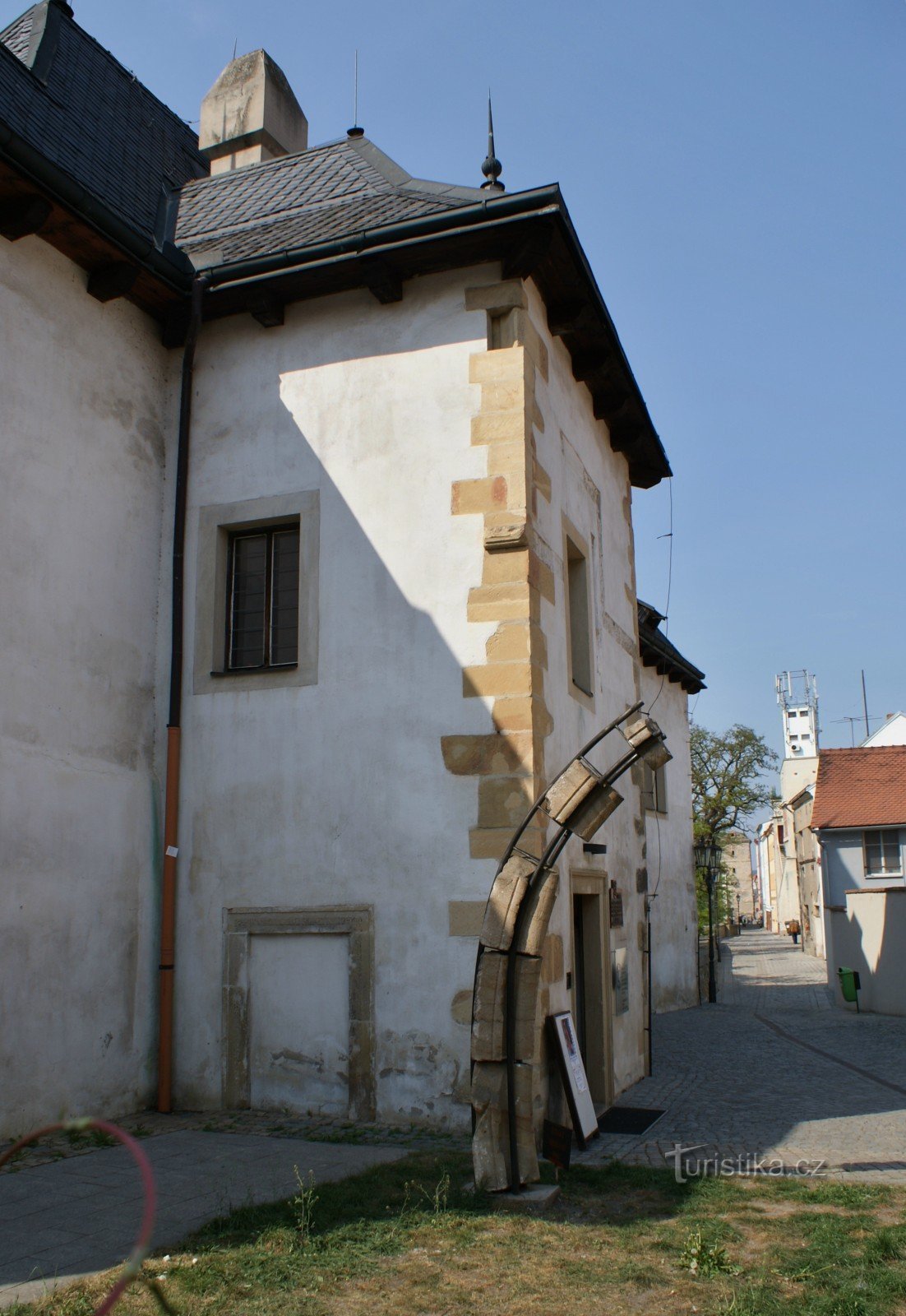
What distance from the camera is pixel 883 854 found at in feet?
90.6

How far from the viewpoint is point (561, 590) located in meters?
9.34

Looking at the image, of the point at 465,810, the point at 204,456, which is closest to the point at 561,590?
the point at 465,810

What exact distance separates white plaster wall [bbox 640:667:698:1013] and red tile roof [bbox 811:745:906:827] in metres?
6.48

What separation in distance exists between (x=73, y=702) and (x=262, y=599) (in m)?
1.84

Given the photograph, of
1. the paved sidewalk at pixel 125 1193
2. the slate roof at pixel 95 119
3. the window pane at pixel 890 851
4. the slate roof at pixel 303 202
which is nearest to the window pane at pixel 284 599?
the slate roof at pixel 303 202

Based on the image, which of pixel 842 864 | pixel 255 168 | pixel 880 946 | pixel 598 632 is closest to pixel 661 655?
pixel 880 946

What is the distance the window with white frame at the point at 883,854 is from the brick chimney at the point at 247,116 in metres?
21.7

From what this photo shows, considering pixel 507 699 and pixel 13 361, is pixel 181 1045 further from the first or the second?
pixel 13 361

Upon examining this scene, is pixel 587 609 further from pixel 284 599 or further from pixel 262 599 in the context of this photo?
pixel 262 599

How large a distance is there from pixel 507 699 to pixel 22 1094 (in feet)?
13.8

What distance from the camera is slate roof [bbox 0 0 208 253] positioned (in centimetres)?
944

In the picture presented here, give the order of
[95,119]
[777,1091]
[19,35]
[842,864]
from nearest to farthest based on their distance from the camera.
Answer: [777,1091] → [95,119] → [19,35] → [842,864]

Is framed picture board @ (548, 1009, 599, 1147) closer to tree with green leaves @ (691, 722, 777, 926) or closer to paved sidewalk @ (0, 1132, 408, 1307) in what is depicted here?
paved sidewalk @ (0, 1132, 408, 1307)

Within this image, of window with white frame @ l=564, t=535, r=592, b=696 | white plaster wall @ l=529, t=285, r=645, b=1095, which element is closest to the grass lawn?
white plaster wall @ l=529, t=285, r=645, b=1095
